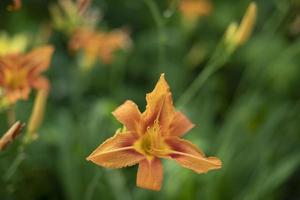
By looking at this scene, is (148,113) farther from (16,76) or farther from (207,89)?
(207,89)

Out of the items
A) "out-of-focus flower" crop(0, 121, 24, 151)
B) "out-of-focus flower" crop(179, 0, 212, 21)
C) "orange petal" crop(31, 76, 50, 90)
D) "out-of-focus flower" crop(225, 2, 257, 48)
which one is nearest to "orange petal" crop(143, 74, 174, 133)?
"out-of-focus flower" crop(0, 121, 24, 151)

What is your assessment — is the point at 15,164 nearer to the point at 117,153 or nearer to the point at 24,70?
the point at 24,70

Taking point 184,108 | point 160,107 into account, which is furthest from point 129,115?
point 184,108

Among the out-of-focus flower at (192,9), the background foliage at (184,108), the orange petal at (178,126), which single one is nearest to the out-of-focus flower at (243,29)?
the background foliage at (184,108)

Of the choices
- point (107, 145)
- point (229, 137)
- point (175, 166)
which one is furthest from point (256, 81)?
point (107, 145)

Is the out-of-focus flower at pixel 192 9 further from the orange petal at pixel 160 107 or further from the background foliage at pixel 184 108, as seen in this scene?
the orange petal at pixel 160 107

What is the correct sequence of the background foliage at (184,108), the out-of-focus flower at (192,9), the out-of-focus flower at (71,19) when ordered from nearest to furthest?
the background foliage at (184,108) < the out-of-focus flower at (71,19) < the out-of-focus flower at (192,9)

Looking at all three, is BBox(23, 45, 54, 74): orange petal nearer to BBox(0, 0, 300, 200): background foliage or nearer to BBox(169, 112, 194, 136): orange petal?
BBox(0, 0, 300, 200): background foliage
